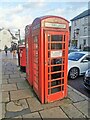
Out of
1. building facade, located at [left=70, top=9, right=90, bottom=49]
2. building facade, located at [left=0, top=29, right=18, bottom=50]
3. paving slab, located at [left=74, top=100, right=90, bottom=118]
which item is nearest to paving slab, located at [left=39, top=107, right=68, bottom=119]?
paving slab, located at [left=74, top=100, right=90, bottom=118]

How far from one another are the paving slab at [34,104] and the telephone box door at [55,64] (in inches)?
12.1

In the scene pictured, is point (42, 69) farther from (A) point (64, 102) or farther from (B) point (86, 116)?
(B) point (86, 116)

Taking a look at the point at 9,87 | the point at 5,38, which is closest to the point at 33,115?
the point at 9,87

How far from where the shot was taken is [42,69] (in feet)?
15.1

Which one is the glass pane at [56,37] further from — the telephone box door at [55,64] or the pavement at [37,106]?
the pavement at [37,106]

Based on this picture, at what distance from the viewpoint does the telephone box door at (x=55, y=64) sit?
461 centimetres

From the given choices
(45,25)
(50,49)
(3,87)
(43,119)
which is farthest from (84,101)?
(3,87)

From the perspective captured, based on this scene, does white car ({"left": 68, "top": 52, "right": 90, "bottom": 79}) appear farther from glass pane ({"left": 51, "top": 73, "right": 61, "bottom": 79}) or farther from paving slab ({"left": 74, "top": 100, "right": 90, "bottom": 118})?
paving slab ({"left": 74, "top": 100, "right": 90, "bottom": 118})

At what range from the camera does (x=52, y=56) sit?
15.4ft

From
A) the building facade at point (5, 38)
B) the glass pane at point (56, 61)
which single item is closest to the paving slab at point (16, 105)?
the glass pane at point (56, 61)

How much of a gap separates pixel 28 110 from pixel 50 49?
74.5 inches

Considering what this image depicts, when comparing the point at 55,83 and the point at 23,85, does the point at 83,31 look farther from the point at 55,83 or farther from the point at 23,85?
the point at 55,83

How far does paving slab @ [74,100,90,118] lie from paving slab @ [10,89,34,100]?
169cm

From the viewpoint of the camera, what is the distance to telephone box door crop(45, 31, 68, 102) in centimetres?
461
